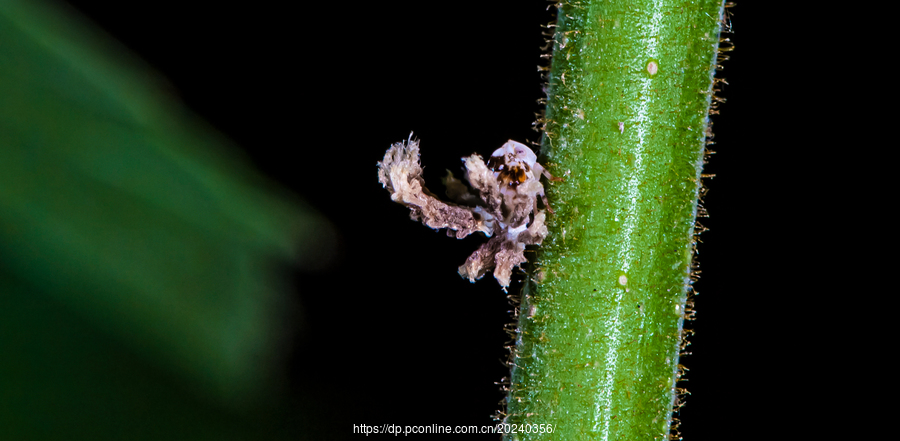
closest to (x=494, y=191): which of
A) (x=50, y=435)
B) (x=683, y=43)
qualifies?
(x=683, y=43)

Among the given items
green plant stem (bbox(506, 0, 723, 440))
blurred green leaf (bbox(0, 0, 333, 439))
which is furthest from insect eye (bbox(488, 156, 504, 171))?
blurred green leaf (bbox(0, 0, 333, 439))

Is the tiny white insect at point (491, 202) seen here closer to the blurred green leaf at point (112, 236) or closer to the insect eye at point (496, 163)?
the insect eye at point (496, 163)

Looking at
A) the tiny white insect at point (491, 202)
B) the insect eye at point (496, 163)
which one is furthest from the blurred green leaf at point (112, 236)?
the insect eye at point (496, 163)

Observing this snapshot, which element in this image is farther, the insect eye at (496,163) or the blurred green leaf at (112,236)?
the blurred green leaf at (112,236)

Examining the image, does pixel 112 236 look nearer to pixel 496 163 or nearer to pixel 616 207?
pixel 496 163

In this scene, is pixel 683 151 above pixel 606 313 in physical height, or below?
above

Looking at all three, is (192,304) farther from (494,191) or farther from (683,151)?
(683,151)

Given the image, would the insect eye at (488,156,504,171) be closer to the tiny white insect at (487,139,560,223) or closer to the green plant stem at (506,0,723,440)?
the tiny white insect at (487,139,560,223)

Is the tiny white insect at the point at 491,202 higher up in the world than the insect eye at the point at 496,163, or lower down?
lower down

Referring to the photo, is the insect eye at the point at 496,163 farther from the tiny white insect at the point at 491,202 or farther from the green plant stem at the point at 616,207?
the green plant stem at the point at 616,207
